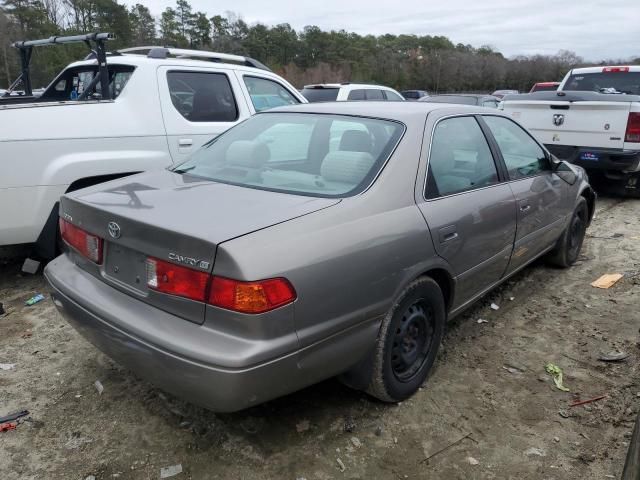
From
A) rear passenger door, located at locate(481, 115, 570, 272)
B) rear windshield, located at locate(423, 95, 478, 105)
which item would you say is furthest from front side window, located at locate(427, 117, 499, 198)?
rear windshield, located at locate(423, 95, 478, 105)

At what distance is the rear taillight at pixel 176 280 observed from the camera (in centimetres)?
207

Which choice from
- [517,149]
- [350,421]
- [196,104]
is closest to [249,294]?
[350,421]

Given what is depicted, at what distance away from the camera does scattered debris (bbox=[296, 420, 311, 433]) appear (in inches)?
105

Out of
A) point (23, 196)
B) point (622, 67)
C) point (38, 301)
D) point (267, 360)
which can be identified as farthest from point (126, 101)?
point (622, 67)

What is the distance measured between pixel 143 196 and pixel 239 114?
2.95m

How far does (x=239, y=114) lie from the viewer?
17.5ft

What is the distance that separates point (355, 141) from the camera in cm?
292

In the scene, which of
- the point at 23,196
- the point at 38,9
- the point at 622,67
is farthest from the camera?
the point at 38,9

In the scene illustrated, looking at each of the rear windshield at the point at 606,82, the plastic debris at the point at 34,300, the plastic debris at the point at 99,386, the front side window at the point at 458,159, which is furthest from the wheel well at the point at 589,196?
the plastic debris at the point at 34,300

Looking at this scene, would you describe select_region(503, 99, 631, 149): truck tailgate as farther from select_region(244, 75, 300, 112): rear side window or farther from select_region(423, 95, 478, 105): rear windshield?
select_region(423, 95, 478, 105): rear windshield

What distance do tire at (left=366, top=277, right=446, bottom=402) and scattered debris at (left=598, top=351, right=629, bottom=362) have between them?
1.27m

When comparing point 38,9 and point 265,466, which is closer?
point 265,466

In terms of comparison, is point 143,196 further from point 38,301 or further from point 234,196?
point 38,301

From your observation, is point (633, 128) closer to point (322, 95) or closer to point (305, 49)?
point (322, 95)
